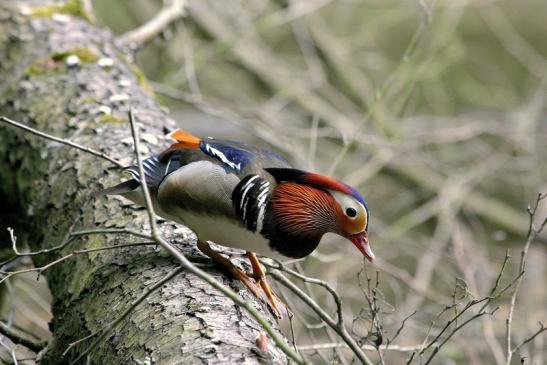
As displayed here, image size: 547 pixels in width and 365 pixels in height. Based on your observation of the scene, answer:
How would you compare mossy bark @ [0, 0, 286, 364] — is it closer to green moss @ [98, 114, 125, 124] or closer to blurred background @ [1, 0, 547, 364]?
green moss @ [98, 114, 125, 124]

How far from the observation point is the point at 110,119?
7.81ft

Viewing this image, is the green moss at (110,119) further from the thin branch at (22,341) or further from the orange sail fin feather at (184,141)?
the thin branch at (22,341)

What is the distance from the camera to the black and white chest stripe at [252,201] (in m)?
1.66

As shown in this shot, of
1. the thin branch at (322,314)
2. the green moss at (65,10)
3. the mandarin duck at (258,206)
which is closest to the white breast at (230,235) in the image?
the mandarin duck at (258,206)

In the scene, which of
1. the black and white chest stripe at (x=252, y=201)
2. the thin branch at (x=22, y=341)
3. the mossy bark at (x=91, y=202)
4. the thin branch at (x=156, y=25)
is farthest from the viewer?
the thin branch at (x=156, y=25)

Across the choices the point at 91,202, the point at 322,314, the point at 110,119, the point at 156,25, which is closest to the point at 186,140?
the point at 91,202

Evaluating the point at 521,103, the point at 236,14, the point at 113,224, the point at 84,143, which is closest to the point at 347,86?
the point at 236,14

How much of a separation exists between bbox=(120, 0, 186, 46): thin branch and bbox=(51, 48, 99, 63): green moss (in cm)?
36

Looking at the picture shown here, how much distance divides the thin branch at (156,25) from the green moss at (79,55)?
360 millimetres

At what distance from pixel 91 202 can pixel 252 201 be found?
1.96 feet

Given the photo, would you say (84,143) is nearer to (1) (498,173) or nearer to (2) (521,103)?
(1) (498,173)

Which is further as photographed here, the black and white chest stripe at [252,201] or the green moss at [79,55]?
the green moss at [79,55]

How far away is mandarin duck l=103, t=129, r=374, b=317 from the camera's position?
1675mm

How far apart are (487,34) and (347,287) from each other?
134 inches
